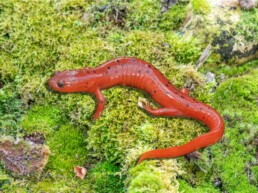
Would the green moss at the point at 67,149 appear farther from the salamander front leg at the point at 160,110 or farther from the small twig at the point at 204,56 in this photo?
the small twig at the point at 204,56

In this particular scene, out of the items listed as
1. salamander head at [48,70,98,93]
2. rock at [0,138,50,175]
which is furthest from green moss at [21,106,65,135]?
salamander head at [48,70,98,93]

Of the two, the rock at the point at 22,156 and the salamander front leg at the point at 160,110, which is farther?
the salamander front leg at the point at 160,110

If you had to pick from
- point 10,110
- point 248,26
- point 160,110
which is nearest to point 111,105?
point 160,110

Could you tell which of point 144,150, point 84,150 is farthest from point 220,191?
point 84,150

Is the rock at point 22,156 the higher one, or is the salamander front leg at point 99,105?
the salamander front leg at point 99,105

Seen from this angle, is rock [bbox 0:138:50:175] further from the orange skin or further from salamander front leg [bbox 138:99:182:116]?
salamander front leg [bbox 138:99:182:116]

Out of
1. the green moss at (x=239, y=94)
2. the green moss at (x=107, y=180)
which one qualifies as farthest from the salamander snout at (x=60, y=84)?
the green moss at (x=239, y=94)
